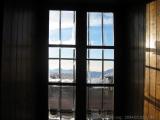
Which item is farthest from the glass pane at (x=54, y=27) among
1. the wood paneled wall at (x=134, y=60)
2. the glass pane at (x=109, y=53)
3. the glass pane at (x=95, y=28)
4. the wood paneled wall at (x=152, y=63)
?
the wood paneled wall at (x=152, y=63)

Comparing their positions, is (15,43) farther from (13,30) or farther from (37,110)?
(37,110)

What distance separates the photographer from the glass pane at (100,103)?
416cm

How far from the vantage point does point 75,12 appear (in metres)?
4.13

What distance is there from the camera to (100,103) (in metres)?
4.20

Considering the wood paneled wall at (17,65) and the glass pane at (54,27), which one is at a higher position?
the glass pane at (54,27)

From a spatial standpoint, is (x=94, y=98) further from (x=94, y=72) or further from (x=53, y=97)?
(x=53, y=97)

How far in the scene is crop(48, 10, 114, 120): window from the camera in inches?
162

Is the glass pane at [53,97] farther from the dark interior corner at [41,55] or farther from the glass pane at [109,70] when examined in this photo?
the glass pane at [109,70]

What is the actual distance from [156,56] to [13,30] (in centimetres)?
141

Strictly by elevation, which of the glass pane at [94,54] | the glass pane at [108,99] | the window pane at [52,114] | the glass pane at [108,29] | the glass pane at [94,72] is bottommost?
the window pane at [52,114]

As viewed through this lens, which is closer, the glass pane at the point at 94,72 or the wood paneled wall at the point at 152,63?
the wood paneled wall at the point at 152,63

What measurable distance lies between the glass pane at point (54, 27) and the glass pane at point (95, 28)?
0.48m

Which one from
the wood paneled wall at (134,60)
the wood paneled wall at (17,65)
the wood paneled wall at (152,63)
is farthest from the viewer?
the wood paneled wall at (134,60)

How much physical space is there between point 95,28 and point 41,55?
921mm
